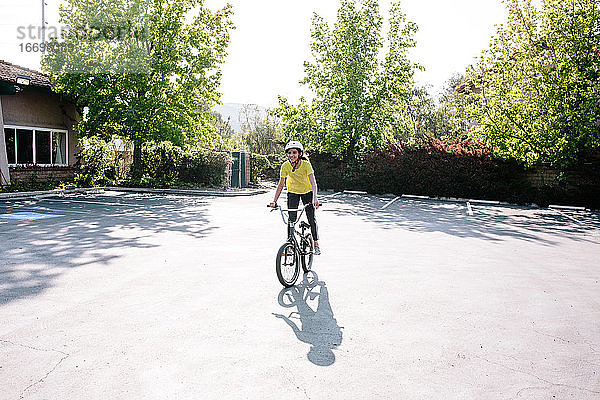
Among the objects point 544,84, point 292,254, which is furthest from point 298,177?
point 544,84

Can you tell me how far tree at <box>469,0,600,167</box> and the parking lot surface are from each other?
11.8 metres

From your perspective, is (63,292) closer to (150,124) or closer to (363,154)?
(150,124)

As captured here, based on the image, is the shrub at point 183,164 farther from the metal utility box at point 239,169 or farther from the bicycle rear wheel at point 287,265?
the bicycle rear wheel at point 287,265

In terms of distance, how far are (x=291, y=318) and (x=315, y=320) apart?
26 centimetres

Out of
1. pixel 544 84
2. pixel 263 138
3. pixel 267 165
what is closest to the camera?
pixel 544 84

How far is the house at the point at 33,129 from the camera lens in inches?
766

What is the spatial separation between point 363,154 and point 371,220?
557 inches

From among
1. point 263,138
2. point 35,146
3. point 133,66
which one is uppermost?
point 133,66

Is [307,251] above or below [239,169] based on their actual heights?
below

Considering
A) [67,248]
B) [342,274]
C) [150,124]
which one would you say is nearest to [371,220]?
[342,274]

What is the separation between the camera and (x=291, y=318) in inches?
199

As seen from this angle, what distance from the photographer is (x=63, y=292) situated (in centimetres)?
579

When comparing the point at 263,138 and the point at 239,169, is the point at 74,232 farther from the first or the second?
the point at 263,138

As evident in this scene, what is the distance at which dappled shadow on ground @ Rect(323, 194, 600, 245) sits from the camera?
11953 mm
